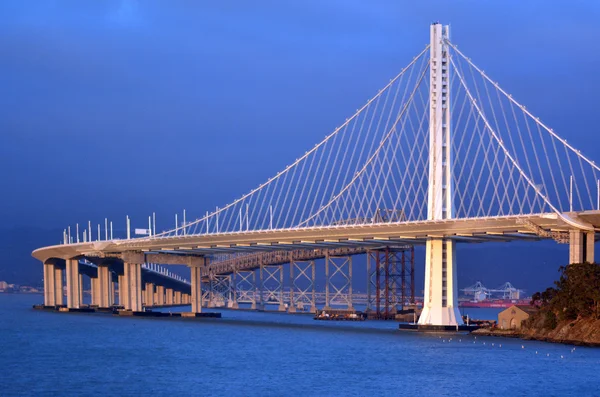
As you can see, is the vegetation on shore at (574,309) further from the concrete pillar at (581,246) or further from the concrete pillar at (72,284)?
the concrete pillar at (72,284)

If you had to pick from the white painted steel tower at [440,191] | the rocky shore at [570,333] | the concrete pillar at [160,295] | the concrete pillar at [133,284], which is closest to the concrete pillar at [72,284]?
the concrete pillar at [133,284]

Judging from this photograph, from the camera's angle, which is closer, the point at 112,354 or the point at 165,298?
the point at 112,354

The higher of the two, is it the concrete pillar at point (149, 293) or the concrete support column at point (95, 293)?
the concrete support column at point (95, 293)

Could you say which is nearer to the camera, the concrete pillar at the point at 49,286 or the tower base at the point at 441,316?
the tower base at the point at 441,316

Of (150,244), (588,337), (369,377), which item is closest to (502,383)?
(369,377)

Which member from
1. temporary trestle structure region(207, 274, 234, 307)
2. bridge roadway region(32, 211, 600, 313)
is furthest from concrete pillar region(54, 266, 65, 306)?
temporary trestle structure region(207, 274, 234, 307)

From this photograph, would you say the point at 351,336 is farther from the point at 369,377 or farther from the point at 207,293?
the point at 207,293

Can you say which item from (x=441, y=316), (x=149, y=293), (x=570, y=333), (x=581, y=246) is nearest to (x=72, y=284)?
(x=149, y=293)
